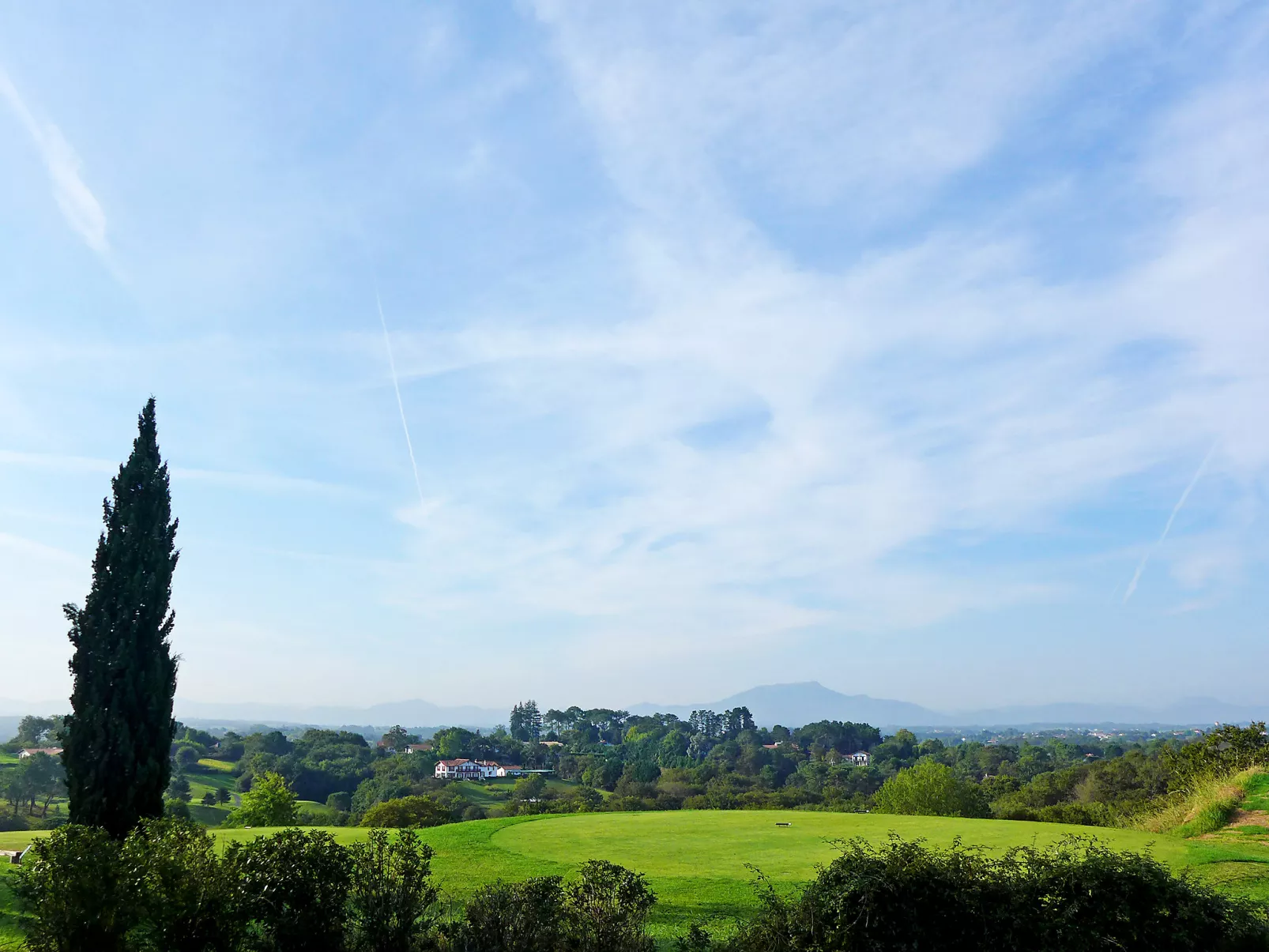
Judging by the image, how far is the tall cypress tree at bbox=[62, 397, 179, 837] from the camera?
13828 mm

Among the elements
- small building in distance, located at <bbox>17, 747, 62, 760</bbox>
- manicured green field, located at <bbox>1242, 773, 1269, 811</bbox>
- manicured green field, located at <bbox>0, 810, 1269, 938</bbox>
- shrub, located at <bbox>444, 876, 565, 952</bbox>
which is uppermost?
shrub, located at <bbox>444, 876, 565, 952</bbox>

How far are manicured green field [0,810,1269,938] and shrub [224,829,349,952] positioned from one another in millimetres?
5308

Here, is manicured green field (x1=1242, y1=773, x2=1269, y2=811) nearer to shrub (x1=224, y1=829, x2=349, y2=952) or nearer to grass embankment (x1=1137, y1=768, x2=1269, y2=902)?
grass embankment (x1=1137, y1=768, x2=1269, y2=902)

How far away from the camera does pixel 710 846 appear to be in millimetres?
21906

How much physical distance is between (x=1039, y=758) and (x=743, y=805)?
69.1 metres

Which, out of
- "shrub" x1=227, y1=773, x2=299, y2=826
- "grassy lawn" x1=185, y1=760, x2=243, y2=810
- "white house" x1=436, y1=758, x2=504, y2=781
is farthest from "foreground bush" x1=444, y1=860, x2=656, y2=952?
"white house" x1=436, y1=758, x2=504, y2=781

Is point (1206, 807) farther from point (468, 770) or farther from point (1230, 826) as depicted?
point (468, 770)

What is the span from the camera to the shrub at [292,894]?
8672 mm

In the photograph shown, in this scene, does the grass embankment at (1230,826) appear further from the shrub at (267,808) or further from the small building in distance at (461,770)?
the small building in distance at (461,770)

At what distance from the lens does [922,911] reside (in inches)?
344

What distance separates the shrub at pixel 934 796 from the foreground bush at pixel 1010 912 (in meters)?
35.0

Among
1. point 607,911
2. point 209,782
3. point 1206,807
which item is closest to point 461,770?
point 209,782

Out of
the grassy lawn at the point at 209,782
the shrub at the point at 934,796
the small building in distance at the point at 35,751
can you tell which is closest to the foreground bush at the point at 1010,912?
the shrub at the point at 934,796

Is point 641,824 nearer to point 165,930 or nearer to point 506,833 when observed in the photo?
point 506,833
